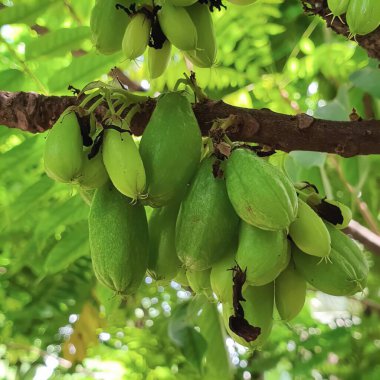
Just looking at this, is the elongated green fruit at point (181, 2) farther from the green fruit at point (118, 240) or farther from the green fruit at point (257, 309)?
the green fruit at point (257, 309)

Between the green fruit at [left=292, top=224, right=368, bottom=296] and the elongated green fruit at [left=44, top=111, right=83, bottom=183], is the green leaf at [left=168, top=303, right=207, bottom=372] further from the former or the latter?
the elongated green fruit at [left=44, top=111, right=83, bottom=183]

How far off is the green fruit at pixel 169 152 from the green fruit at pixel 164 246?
0.06m

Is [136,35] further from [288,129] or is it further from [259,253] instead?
[259,253]

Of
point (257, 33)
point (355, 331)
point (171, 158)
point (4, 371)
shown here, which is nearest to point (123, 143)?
point (171, 158)

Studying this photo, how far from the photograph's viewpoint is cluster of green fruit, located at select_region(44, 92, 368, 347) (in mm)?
1092

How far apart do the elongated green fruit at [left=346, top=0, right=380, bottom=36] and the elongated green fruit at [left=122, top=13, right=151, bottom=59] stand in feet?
1.36

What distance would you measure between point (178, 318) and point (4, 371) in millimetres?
1441

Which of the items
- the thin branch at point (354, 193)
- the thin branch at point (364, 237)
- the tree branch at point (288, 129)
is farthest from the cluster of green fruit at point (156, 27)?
the thin branch at point (354, 193)

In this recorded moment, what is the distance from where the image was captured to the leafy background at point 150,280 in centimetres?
198

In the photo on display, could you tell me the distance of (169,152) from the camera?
1142 mm

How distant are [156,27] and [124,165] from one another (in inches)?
13.4

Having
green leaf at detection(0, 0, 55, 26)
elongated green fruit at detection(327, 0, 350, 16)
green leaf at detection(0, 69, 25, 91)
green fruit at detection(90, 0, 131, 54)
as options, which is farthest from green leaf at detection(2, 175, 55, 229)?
elongated green fruit at detection(327, 0, 350, 16)

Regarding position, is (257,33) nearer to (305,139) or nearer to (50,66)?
(50,66)

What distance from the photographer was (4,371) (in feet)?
11.9
